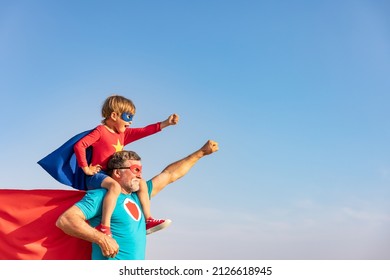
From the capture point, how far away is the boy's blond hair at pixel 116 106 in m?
5.26

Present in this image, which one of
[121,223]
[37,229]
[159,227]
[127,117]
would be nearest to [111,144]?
[127,117]

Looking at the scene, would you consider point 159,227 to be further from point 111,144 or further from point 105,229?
point 111,144

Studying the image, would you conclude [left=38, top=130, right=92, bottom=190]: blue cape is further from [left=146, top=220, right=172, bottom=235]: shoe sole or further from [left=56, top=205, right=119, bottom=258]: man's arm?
[left=146, top=220, right=172, bottom=235]: shoe sole

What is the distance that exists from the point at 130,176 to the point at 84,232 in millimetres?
742

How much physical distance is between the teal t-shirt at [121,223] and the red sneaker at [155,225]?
0.58ft

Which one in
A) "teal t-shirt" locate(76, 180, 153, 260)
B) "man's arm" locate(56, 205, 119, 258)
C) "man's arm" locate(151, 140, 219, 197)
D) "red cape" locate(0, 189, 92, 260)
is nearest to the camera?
"man's arm" locate(56, 205, 119, 258)

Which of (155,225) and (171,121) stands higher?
(171,121)

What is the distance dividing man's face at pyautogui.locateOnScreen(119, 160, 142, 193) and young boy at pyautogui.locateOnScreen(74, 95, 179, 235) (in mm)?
23

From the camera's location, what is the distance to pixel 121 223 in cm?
479

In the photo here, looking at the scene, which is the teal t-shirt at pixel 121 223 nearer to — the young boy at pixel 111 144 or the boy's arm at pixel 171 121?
the young boy at pixel 111 144

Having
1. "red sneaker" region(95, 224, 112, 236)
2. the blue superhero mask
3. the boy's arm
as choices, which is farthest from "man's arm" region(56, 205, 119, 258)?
the boy's arm

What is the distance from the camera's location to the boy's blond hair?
17.3 ft

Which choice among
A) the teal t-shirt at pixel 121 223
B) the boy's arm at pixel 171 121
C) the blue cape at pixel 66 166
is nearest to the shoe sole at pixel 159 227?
the teal t-shirt at pixel 121 223
